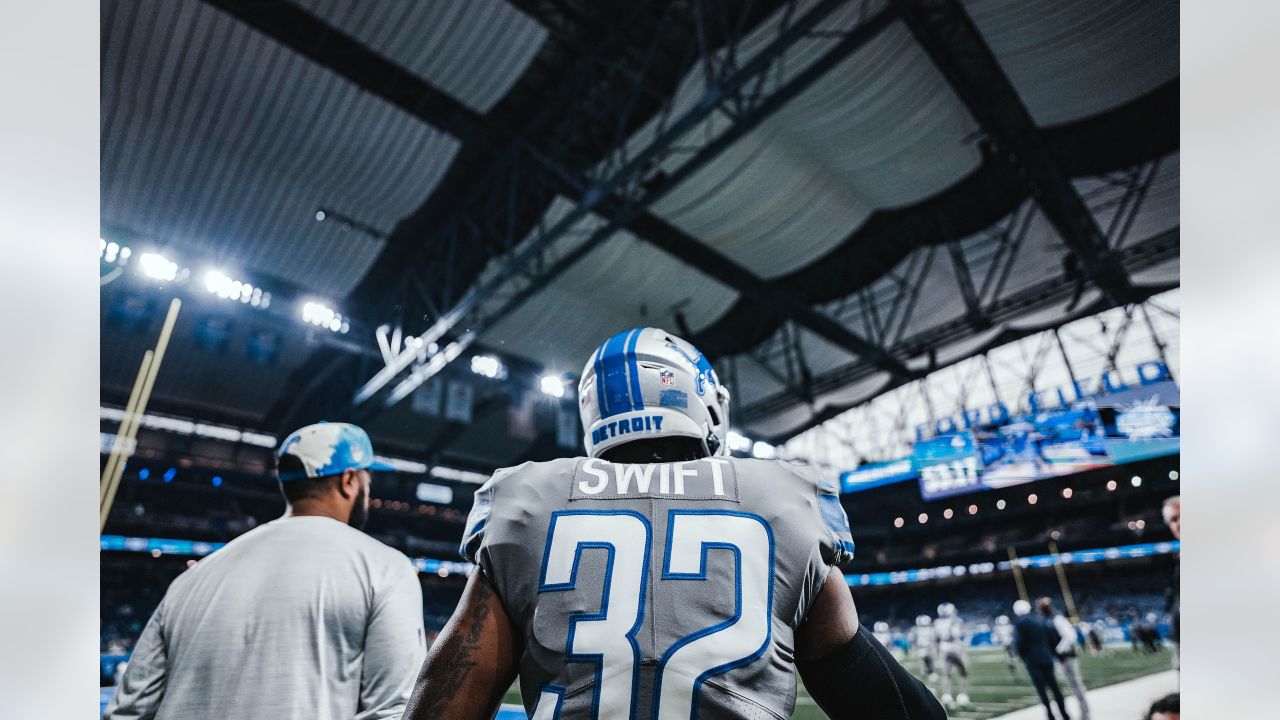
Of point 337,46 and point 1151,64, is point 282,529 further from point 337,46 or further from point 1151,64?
point 1151,64

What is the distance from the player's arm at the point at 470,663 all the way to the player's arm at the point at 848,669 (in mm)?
449

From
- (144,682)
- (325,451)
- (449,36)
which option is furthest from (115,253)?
(144,682)

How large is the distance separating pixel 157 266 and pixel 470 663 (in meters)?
10.2

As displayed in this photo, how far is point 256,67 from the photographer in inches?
293

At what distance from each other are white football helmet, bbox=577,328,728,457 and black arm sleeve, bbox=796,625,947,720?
0.42 metres

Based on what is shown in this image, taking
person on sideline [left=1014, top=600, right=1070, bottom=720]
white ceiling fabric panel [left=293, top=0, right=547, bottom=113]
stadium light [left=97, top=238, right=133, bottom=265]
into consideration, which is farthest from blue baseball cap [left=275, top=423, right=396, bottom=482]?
stadium light [left=97, top=238, right=133, bottom=265]

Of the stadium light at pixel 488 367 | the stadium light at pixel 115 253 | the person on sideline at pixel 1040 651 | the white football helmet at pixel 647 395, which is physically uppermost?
the stadium light at pixel 115 253

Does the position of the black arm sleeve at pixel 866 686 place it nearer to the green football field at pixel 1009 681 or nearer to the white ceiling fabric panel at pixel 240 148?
the green football field at pixel 1009 681

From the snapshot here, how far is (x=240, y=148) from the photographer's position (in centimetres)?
802

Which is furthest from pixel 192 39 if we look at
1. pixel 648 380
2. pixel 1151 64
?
pixel 1151 64

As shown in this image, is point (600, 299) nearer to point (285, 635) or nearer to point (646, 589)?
point (285, 635)

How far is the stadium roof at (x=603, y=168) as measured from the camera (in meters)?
7.61

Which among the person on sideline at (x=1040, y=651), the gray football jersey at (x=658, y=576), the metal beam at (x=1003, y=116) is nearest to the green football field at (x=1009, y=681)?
the person on sideline at (x=1040, y=651)
